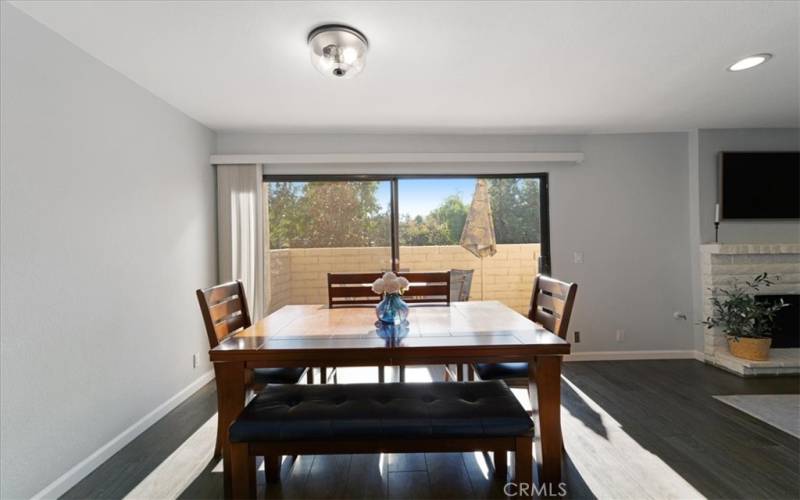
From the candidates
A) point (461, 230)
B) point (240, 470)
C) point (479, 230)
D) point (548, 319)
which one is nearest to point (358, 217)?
point (461, 230)

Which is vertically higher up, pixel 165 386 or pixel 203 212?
pixel 203 212

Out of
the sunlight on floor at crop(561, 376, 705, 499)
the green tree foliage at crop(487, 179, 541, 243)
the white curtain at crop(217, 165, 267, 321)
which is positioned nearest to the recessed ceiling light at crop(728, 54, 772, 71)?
the green tree foliage at crop(487, 179, 541, 243)

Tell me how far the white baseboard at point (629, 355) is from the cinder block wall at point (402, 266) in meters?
0.69

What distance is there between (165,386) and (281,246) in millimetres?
1511

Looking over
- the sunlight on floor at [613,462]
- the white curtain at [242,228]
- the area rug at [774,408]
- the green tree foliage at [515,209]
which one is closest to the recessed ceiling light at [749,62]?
the green tree foliage at [515,209]

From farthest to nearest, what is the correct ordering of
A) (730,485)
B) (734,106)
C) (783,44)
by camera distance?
(734,106), (783,44), (730,485)

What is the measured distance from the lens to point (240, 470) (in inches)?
57.3

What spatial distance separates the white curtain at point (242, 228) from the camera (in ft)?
11.2

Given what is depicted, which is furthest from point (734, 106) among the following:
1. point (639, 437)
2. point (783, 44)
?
point (639, 437)

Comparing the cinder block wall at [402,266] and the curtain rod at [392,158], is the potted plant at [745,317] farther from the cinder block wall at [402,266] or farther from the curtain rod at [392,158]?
the curtain rod at [392,158]

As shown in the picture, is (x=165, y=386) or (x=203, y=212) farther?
(x=203, y=212)

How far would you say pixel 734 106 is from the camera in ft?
9.87

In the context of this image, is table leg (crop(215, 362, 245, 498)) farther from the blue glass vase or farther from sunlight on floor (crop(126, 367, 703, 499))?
the blue glass vase

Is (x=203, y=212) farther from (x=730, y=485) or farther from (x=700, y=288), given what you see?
(x=700, y=288)
